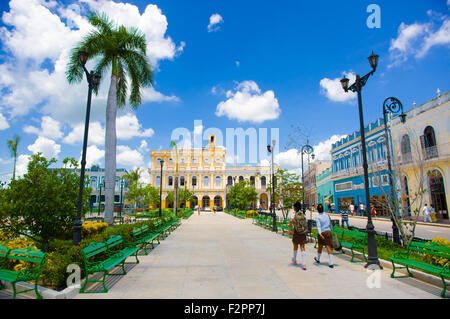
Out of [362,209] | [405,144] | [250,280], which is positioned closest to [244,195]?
[362,209]

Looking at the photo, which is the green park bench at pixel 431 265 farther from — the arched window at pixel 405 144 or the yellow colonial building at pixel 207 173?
the yellow colonial building at pixel 207 173

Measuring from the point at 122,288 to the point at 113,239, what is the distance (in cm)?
182

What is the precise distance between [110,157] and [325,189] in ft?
121

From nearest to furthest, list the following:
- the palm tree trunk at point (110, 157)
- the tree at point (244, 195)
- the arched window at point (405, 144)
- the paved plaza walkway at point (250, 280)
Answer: the paved plaza walkway at point (250, 280)
the palm tree trunk at point (110, 157)
the arched window at point (405, 144)
the tree at point (244, 195)

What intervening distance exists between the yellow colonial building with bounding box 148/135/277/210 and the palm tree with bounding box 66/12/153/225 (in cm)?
4290

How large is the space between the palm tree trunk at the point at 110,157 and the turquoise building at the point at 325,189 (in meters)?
31.2

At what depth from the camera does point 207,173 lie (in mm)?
57969

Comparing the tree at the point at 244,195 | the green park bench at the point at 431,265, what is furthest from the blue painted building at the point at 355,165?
the green park bench at the point at 431,265

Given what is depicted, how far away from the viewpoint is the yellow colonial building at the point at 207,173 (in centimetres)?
5691

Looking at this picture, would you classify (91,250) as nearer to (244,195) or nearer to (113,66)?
(113,66)

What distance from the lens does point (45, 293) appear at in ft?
13.9

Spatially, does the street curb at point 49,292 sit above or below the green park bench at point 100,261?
below
